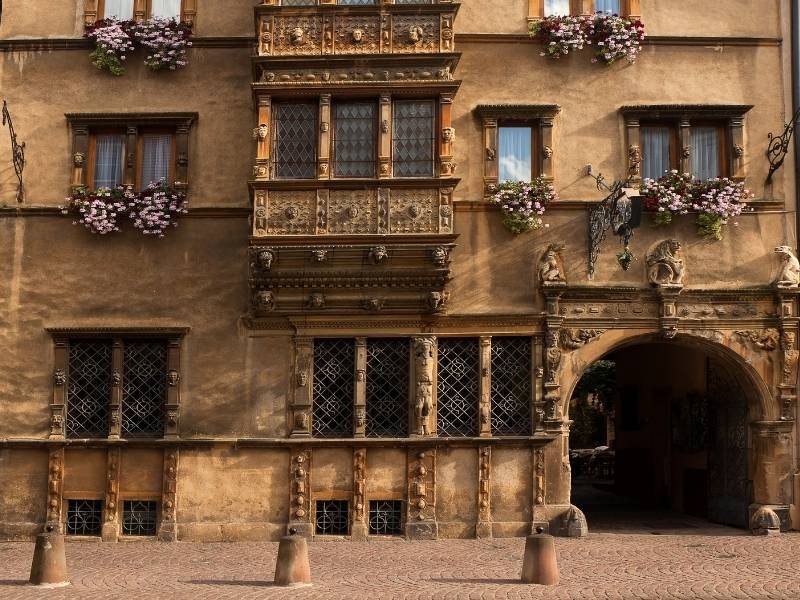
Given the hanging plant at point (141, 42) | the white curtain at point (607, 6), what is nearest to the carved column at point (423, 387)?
the hanging plant at point (141, 42)

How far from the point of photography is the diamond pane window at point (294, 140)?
676 inches

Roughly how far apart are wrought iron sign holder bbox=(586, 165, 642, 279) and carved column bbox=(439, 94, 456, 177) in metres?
2.40

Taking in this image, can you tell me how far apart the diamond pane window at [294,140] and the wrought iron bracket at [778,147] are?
24.6ft

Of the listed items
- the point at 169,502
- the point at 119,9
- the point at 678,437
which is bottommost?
the point at 169,502

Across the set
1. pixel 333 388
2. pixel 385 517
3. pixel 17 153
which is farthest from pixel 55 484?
pixel 17 153

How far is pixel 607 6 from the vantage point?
18219 mm

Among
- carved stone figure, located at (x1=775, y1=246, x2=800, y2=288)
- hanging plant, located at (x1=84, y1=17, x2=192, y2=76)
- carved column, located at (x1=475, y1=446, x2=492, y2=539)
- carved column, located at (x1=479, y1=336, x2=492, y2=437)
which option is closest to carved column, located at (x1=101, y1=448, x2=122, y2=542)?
carved column, located at (x1=475, y1=446, x2=492, y2=539)

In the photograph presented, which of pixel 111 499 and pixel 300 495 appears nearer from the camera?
pixel 300 495

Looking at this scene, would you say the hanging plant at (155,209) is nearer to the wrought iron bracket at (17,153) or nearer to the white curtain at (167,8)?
the wrought iron bracket at (17,153)

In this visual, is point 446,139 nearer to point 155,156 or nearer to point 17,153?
point 155,156

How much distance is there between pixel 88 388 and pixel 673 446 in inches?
457

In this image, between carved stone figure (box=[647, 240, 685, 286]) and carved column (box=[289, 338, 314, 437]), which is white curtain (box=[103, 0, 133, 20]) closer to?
carved column (box=[289, 338, 314, 437])

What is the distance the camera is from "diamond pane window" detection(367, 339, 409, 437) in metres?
17.2

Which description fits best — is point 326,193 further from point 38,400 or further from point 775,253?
point 775,253
